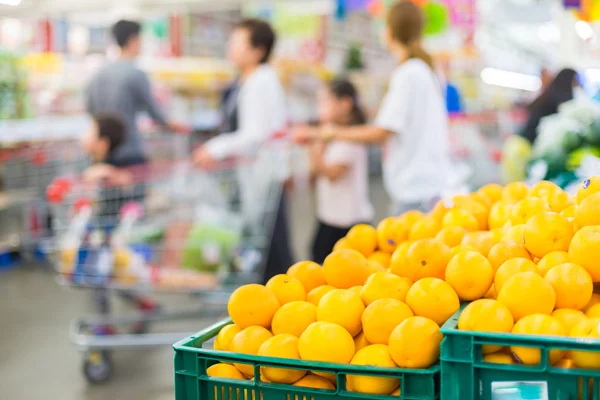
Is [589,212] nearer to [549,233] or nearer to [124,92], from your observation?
[549,233]

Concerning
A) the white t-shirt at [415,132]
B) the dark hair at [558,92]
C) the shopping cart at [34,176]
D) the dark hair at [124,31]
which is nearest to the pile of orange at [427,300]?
the white t-shirt at [415,132]

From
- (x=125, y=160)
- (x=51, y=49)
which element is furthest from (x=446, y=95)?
(x=51, y=49)

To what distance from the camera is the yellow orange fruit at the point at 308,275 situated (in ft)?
5.54

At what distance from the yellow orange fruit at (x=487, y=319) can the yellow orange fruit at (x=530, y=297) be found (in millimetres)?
24

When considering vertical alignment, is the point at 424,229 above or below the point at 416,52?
below

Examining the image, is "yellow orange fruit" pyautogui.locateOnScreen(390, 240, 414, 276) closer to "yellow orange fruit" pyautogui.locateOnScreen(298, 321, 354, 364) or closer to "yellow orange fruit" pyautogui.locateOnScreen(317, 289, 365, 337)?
Result: "yellow orange fruit" pyautogui.locateOnScreen(317, 289, 365, 337)

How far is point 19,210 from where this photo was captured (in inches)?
307

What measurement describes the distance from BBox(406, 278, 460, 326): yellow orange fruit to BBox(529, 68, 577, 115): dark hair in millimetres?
3104

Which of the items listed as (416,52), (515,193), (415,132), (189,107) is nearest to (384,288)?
(515,193)

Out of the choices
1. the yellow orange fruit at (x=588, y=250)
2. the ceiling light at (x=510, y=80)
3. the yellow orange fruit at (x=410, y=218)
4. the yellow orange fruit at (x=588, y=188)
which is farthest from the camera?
the ceiling light at (x=510, y=80)

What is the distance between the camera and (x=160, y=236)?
160 inches

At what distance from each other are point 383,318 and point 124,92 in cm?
403

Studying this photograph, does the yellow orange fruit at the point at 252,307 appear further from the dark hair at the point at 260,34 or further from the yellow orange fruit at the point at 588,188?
the dark hair at the point at 260,34

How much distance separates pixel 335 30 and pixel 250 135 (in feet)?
24.5
